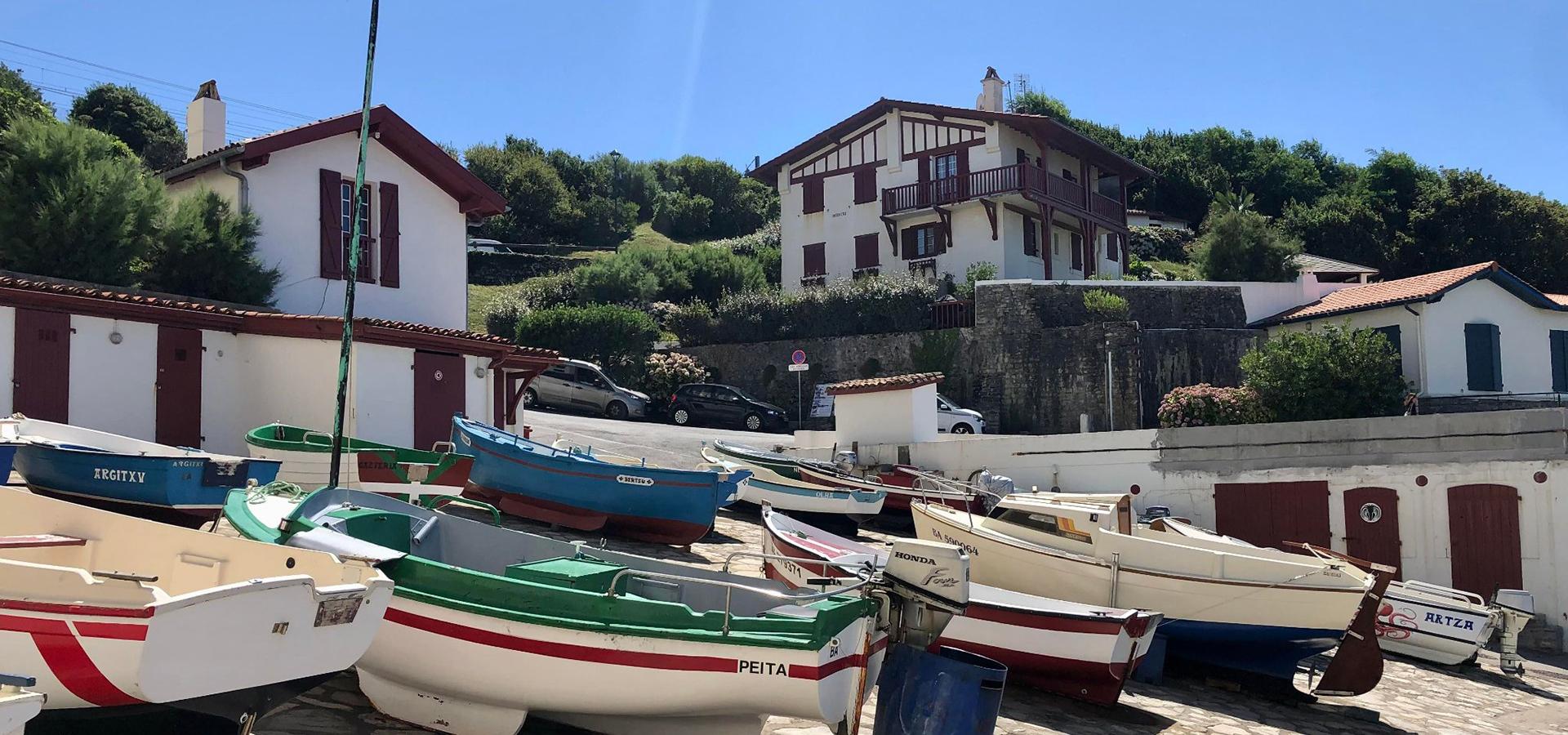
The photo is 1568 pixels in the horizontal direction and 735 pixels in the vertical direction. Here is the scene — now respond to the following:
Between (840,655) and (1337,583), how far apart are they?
6.95 m

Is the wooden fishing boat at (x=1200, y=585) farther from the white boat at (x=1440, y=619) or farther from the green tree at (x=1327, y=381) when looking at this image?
the green tree at (x=1327, y=381)

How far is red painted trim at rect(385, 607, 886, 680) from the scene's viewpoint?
22.5 ft

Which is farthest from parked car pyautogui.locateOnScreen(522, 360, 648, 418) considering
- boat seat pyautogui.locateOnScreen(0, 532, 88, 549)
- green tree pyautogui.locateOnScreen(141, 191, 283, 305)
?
boat seat pyautogui.locateOnScreen(0, 532, 88, 549)

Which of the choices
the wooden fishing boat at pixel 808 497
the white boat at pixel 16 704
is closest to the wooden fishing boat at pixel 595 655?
the white boat at pixel 16 704

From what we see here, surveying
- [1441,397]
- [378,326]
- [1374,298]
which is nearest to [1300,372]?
[1441,397]

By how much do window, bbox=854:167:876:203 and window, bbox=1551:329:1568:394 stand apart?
19511 millimetres

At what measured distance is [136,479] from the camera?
32.9 feet

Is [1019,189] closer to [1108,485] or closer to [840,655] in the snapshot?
[1108,485]

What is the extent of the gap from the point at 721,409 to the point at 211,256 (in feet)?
48.0

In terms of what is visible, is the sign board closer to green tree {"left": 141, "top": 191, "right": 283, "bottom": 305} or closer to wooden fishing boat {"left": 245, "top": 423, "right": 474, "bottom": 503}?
green tree {"left": 141, "top": 191, "right": 283, "bottom": 305}

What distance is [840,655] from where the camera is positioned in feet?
22.9

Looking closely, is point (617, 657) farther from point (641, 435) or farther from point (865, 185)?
point (865, 185)

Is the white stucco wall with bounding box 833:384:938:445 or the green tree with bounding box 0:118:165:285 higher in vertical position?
the green tree with bounding box 0:118:165:285

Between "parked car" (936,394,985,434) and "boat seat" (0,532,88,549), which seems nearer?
"boat seat" (0,532,88,549)
